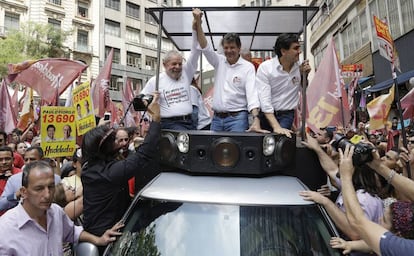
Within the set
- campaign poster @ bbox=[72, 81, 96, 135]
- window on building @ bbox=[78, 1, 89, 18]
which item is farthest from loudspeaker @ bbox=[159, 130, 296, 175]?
window on building @ bbox=[78, 1, 89, 18]

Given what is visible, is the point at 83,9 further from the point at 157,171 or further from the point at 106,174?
the point at 106,174

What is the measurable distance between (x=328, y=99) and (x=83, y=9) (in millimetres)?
36692

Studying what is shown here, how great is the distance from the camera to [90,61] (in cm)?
3803

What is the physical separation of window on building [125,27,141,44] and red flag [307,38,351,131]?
37.5 meters

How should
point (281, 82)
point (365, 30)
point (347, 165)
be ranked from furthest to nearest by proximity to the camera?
1. point (365, 30)
2. point (281, 82)
3. point (347, 165)

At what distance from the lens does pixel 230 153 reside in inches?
104

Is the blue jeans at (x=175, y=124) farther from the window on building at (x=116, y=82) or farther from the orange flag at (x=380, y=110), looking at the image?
the window on building at (x=116, y=82)

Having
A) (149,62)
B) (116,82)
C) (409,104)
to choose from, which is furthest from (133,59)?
(409,104)

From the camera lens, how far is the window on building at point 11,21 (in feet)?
103

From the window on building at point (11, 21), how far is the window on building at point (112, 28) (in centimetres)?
960

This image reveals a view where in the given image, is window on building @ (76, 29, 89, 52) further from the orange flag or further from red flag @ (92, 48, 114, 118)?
the orange flag

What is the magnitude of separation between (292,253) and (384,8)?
54.5ft

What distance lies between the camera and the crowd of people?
2.27 m

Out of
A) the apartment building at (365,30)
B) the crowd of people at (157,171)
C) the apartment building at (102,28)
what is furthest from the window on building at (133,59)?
the crowd of people at (157,171)
